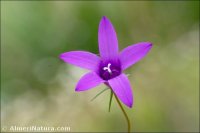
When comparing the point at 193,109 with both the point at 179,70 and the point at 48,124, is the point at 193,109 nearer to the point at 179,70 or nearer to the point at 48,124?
the point at 179,70

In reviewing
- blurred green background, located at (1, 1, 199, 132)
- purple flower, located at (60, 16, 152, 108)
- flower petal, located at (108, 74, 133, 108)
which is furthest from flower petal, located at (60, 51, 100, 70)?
blurred green background, located at (1, 1, 199, 132)

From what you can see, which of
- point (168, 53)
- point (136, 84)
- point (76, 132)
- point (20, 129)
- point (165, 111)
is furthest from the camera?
point (168, 53)

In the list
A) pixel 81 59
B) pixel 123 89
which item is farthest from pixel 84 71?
pixel 123 89

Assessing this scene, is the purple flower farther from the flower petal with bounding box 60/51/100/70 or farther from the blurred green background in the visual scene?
the blurred green background

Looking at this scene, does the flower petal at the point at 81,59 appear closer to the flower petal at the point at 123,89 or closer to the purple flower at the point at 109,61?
the purple flower at the point at 109,61

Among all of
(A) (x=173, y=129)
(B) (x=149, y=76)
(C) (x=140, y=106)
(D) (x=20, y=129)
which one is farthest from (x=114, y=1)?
(D) (x=20, y=129)
